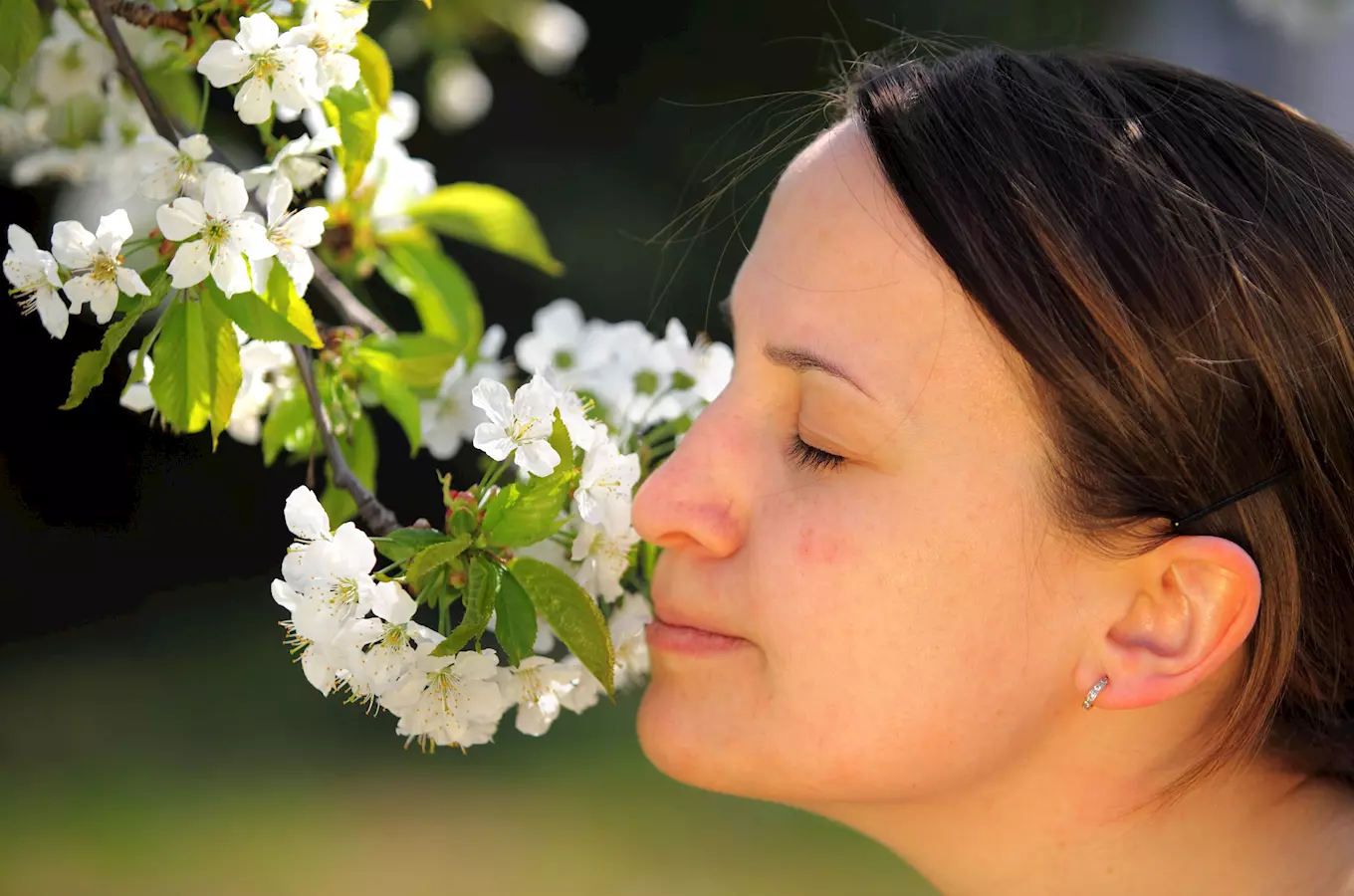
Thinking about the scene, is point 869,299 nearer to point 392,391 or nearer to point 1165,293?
point 1165,293

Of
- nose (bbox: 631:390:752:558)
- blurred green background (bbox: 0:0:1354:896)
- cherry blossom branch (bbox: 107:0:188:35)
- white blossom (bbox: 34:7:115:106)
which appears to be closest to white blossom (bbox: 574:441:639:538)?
nose (bbox: 631:390:752:558)

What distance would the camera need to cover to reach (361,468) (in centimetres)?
119

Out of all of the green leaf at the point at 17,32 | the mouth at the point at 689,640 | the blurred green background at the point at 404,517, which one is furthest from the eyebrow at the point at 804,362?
the blurred green background at the point at 404,517

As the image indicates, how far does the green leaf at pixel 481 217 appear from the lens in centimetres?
129

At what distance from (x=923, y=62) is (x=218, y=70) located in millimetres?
618

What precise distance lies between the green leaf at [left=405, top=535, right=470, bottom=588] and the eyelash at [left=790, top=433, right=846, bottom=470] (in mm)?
295

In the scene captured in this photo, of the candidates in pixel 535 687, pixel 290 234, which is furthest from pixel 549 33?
pixel 535 687

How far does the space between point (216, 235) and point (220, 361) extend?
0.09m

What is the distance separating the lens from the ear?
103 cm

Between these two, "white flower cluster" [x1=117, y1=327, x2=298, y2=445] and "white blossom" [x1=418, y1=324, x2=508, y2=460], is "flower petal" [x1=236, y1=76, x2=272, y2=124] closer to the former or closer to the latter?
"white flower cluster" [x1=117, y1=327, x2=298, y2=445]

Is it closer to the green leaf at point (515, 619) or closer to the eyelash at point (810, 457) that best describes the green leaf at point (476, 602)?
the green leaf at point (515, 619)

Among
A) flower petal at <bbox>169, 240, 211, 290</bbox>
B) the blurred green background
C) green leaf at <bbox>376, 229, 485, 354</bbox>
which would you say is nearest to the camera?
flower petal at <bbox>169, 240, 211, 290</bbox>

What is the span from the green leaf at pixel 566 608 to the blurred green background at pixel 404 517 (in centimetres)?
193

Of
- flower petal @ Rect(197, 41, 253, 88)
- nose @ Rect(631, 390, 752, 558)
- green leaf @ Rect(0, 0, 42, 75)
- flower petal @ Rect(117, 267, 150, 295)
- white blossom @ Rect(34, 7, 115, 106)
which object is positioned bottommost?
nose @ Rect(631, 390, 752, 558)
